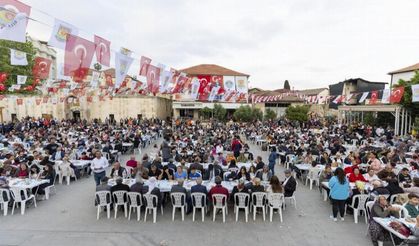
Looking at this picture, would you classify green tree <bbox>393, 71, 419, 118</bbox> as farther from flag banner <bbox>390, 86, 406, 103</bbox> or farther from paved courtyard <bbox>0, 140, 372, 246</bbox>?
paved courtyard <bbox>0, 140, 372, 246</bbox>

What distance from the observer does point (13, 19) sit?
6348mm

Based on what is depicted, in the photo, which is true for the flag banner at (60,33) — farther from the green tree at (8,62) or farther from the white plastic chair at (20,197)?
the green tree at (8,62)

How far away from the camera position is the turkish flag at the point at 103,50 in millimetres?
8721

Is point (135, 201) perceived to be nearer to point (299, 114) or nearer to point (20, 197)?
point (20, 197)

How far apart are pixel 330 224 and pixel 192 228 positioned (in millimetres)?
3541

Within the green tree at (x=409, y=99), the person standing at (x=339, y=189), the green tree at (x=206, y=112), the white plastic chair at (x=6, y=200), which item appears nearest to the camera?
the person standing at (x=339, y=189)

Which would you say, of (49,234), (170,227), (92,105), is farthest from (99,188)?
(92,105)

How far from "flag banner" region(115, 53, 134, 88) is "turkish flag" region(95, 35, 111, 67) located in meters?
0.67

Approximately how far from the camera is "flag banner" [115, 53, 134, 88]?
10.0 meters

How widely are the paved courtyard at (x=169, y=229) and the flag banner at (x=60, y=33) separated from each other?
15.5 feet

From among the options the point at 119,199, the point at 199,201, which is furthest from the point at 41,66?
the point at 199,201

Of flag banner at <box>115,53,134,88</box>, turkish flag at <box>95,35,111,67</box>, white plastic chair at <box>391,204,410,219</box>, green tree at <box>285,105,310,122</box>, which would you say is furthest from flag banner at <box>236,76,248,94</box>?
white plastic chair at <box>391,204,410,219</box>

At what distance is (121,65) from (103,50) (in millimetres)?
1282

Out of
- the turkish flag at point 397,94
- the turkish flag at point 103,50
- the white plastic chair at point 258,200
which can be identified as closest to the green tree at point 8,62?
the turkish flag at point 103,50
